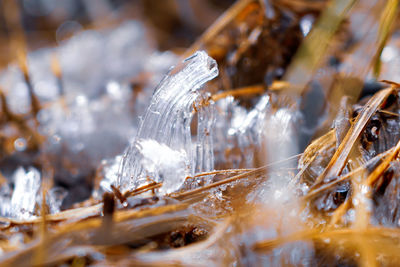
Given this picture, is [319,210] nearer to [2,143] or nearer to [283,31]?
[283,31]

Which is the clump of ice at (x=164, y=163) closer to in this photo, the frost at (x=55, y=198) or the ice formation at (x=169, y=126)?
the ice formation at (x=169, y=126)

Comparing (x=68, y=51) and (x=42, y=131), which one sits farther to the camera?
(x=68, y=51)

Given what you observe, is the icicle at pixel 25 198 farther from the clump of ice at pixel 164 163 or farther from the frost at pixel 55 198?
the clump of ice at pixel 164 163

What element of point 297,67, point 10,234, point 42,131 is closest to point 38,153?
point 42,131

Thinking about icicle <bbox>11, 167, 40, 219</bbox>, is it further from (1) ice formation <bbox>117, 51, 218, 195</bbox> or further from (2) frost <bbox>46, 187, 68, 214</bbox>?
(1) ice formation <bbox>117, 51, 218, 195</bbox>

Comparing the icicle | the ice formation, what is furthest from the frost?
the ice formation

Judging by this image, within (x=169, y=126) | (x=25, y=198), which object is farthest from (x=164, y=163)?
(x=25, y=198)

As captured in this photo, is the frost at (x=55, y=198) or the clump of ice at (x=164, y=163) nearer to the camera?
the clump of ice at (x=164, y=163)

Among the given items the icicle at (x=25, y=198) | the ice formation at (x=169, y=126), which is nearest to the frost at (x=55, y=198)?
the icicle at (x=25, y=198)
